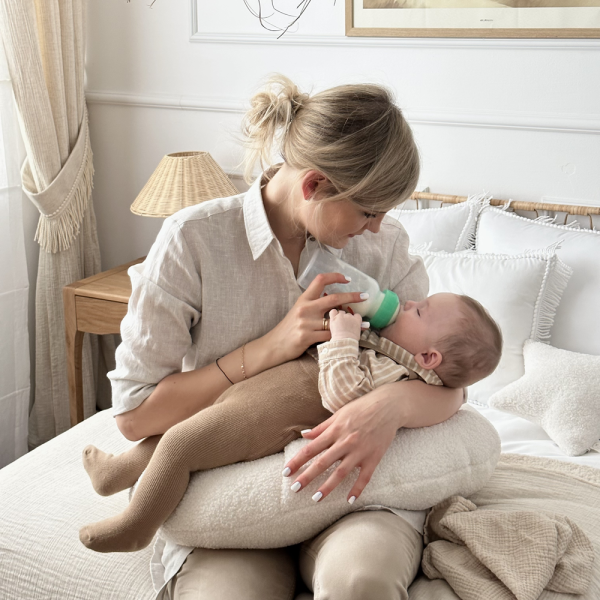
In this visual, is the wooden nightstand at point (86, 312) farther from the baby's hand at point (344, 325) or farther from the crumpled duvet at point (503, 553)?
the crumpled duvet at point (503, 553)

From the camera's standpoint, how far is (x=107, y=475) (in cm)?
136

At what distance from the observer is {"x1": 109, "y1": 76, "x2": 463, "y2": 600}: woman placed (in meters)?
1.20

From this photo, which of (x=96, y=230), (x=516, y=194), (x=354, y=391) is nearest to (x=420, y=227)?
(x=516, y=194)

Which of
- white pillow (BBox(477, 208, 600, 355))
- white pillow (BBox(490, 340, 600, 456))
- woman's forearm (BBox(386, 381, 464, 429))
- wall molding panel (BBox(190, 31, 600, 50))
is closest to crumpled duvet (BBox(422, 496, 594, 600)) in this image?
woman's forearm (BBox(386, 381, 464, 429))

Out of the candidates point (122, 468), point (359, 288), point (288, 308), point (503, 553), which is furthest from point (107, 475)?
point (503, 553)

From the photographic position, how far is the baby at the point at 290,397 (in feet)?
3.93

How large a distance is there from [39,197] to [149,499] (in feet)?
5.53

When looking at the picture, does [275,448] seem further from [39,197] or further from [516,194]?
[39,197]

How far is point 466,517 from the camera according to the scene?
49.2 inches

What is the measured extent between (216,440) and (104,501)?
1.51 feet

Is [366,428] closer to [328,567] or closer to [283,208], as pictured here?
[328,567]

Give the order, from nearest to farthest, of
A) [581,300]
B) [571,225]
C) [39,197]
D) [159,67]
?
[581,300], [571,225], [39,197], [159,67]

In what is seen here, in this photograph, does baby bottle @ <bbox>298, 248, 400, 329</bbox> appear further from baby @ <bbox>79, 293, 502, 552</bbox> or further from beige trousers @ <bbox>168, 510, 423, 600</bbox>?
beige trousers @ <bbox>168, 510, 423, 600</bbox>

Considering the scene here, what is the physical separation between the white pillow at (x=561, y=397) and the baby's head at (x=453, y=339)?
53 cm
